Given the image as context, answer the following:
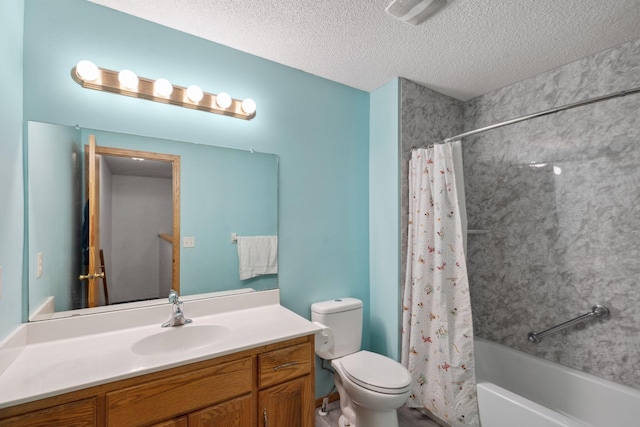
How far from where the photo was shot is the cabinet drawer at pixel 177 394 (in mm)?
1045

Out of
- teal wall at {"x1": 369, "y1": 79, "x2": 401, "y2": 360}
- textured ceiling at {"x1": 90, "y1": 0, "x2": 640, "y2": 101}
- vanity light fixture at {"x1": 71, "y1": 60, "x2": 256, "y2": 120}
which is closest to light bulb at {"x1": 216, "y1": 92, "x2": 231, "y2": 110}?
vanity light fixture at {"x1": 71, "y1": 60, "x2": 256, "y2": 120}

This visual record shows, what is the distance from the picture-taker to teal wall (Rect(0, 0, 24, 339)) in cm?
110

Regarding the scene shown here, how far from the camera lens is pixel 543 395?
1987 millimetres

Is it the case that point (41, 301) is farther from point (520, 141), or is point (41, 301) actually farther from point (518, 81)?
point (518, 81)

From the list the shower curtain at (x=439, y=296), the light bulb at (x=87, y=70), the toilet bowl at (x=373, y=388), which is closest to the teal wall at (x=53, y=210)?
the light bulb at (x=87, y=70)

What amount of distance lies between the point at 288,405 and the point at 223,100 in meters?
1.69

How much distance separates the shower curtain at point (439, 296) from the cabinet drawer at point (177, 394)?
127cm

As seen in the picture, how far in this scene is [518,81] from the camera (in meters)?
2.27

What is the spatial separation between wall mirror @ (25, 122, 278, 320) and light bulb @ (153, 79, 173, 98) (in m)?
0.25

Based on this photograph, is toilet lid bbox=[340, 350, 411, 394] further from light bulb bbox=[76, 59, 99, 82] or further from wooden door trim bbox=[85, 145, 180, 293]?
light bulb bbox=[76, 59, 99, 82]

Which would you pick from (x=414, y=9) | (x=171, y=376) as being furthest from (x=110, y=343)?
(x=414, y=9)

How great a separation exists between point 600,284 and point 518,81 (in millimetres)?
1564

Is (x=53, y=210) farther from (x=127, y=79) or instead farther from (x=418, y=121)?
(x=418, y=121)

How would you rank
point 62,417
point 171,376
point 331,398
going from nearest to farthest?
point 62,417
point 171,376
point 331,398
